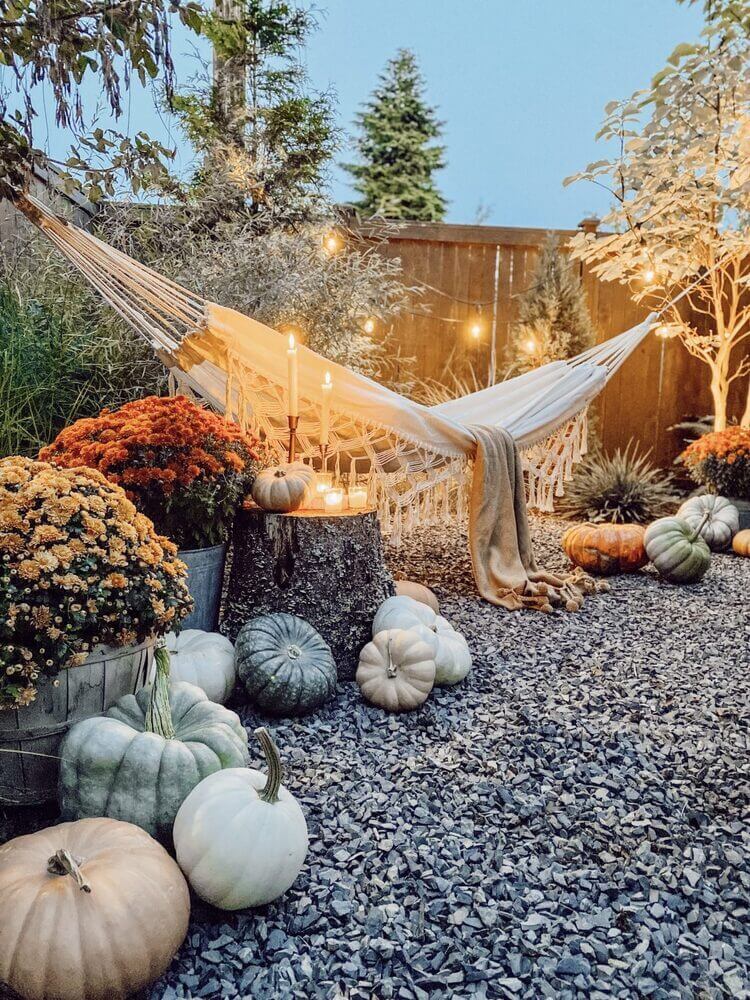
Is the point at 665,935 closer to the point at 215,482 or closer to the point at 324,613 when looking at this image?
the point at 324,613

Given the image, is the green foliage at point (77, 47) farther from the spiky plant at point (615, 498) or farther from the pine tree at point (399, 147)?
the pine tree at point (399, 147)

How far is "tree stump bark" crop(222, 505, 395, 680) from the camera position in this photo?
1.91 metres

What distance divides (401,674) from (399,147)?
22.3ft

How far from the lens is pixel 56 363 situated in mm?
2686

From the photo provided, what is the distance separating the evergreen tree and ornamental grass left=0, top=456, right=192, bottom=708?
157 inches

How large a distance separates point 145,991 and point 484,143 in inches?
2053

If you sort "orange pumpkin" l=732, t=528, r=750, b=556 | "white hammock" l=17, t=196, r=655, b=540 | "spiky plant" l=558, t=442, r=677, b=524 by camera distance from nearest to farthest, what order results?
1. "white hammock" l=17, t=196, r=655, b=540
2. "orange pumpkin" l=732, t=528, r=750, b=556
3. "spiky plant" l=558, t=442, r=677, b=524

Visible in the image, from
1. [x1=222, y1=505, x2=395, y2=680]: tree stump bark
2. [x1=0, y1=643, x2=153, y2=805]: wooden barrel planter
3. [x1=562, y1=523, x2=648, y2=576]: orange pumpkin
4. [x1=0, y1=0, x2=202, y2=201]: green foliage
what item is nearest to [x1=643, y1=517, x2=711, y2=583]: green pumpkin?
[x1=562, y1=523, x2=648, y2=576]: orange pumpkin

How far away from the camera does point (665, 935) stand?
3.48 feet

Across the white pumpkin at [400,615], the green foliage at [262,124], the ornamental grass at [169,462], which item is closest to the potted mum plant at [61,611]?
the ornamental grass at [169,462]

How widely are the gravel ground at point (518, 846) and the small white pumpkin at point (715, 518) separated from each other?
1663mm

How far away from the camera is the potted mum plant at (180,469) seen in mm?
1815

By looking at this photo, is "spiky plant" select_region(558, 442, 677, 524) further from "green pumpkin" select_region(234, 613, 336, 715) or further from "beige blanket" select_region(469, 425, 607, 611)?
"green pumpkin" select_region(234, 613, 336, 715)

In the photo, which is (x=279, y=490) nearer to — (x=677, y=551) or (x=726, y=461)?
(x=677, y=551)
